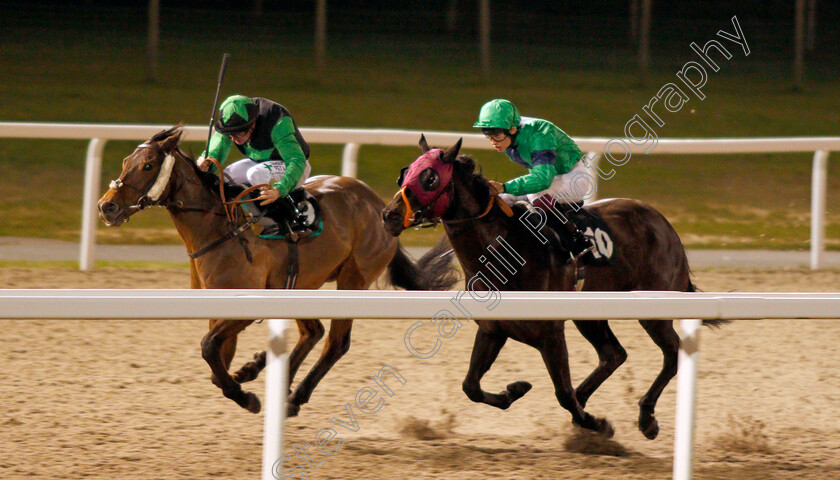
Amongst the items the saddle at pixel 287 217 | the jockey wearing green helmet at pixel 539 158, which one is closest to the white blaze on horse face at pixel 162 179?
the saddle at pixel 287 217

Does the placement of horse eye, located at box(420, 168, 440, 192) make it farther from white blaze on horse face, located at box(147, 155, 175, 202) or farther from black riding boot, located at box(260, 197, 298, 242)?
white blaze on horse face, located at box(147, 155, 175, 202)

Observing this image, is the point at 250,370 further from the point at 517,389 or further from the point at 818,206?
the point at 818,206

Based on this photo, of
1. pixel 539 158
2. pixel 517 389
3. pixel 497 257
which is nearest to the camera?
pixel 497 257

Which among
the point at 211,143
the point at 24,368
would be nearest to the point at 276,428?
the point at 211,143

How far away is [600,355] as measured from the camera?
4.68 m

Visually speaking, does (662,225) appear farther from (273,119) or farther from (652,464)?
(273,119)

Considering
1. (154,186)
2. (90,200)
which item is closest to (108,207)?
(154,186)

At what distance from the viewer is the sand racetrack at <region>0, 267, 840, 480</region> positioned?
3.82 meters

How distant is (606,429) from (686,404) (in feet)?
4.49

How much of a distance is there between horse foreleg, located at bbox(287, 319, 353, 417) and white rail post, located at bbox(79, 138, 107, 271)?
2989 millimetres

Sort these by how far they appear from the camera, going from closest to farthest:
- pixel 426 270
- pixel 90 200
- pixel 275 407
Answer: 1. pixel 275 407
2. pixel 426 270
3. pixel 90 200

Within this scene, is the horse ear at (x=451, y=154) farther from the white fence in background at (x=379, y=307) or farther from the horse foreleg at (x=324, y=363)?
the white fence in background at (x=379, y=307)

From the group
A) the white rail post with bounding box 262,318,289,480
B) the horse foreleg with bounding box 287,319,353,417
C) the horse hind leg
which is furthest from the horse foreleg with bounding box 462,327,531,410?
the white rail post with bounding box 262,318,289,480

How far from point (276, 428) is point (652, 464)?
5.95 feet
